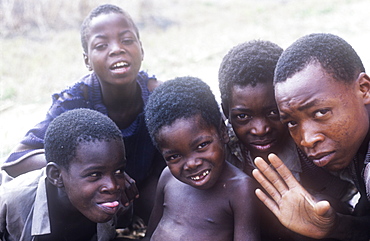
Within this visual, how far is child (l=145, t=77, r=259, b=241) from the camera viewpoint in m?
2.26

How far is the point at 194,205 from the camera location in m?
2.42

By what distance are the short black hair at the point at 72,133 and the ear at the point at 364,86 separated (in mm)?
1276

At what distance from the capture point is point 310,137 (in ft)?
6.72

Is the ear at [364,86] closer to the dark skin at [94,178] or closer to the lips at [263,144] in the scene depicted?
the lips at [263,144]

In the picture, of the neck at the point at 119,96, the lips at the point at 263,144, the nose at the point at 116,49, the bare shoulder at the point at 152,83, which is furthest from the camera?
the bare shoulder at the point at 152,83

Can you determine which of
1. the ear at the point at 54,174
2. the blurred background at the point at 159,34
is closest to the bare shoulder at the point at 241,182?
the ear at the point at 54,174

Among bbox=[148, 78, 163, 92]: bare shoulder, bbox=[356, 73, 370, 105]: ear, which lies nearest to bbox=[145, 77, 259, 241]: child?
bbox=[356, 73, 370, 105]: ear

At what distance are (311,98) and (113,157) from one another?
1.06 metres

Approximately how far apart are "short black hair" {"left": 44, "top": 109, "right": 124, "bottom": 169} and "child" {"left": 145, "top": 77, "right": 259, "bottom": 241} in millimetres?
259

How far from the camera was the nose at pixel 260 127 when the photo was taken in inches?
95.4

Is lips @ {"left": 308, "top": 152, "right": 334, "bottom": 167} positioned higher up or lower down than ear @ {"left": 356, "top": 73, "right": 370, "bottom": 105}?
lower down

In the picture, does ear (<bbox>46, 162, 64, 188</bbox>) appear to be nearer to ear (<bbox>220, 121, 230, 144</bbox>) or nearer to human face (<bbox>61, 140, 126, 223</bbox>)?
human face (<bbox>61, 140, 126, 223</bbox>)

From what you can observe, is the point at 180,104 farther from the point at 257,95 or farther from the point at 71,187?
the point at 71,187

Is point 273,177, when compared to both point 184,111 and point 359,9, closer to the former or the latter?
point 184,111
